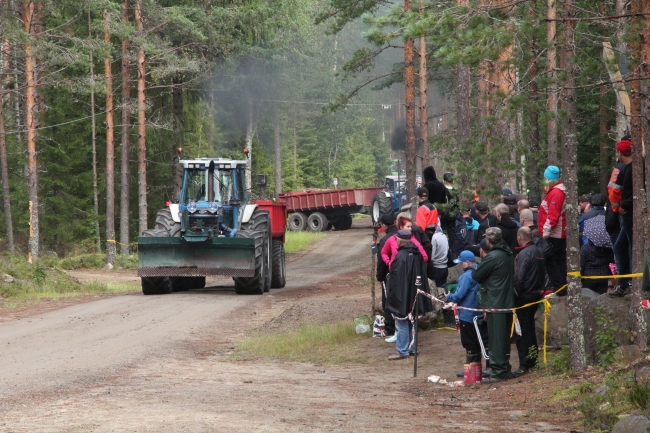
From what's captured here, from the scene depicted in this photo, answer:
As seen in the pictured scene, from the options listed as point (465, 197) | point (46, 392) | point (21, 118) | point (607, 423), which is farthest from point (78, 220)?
point (607, 423)

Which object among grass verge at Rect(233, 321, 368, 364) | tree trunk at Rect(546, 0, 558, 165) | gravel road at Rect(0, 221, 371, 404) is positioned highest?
tree trunk at Rect(546, 0, 558, 165)

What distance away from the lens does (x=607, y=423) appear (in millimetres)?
7125

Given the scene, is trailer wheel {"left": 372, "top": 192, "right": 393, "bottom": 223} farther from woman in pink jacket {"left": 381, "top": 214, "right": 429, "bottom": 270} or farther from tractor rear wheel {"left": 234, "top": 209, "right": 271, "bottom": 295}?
woman in pink jacket {"left": 381, "top": 214, "right": 429, "bottom": 270}

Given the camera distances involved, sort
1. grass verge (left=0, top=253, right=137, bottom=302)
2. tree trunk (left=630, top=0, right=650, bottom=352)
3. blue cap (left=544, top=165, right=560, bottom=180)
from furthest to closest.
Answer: grass verge (left=0, top=253, right=137, bottom=302), blue cap (left=544, top=165, right=560, bottom=180), tree trunk (left=630, top=0, right=650, bottom=352)

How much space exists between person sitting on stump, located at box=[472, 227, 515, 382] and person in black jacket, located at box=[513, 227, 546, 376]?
0.36 feet

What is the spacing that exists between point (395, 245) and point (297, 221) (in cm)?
3220

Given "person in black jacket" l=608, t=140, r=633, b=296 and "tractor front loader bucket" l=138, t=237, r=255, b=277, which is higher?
"person in black jacket" l=608, t=140, r=633, b=296

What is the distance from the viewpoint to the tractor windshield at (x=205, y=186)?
20.7 m

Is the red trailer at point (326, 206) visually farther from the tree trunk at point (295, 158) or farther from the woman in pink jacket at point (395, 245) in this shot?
the woman in pink jacket at point (395, 245)

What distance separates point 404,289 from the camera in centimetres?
1189

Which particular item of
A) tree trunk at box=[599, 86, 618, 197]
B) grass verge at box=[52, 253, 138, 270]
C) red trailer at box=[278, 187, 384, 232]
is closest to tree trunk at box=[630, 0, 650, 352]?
tree trunk at box=[599, 86, 618, 197]

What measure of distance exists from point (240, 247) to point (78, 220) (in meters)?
21.6

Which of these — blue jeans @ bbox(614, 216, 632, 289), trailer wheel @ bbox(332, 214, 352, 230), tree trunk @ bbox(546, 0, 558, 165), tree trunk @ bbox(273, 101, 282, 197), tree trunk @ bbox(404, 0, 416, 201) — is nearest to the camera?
tree trunk @ bbox(546, 0, 558, 165)

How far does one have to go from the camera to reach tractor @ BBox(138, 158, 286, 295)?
63.3 ft
